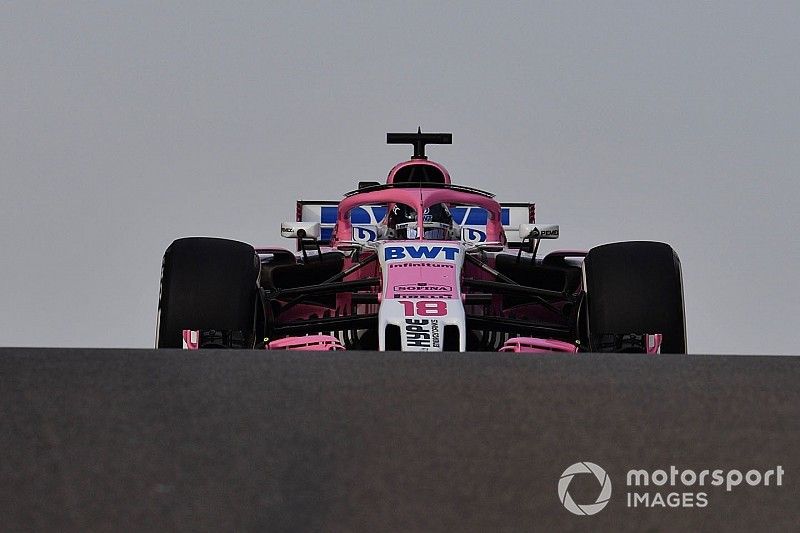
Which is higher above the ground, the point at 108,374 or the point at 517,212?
the point at 517,212

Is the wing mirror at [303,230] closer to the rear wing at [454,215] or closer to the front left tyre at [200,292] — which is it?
the front left tyre at [200,292]

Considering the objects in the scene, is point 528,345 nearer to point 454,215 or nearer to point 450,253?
point 450,253

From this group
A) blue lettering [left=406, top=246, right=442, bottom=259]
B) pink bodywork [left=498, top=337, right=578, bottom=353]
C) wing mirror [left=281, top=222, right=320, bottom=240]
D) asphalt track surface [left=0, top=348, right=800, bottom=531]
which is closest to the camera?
asphalt track surface [left=0, top=348, right=800, bottom=531]

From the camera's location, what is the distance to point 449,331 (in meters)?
2.44

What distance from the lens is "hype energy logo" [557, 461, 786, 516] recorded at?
56 cm

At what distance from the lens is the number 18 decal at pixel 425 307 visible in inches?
94.5

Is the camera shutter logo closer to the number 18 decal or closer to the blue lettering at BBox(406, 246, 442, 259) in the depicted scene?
the number 18 decal

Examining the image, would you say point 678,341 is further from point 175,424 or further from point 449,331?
point 175,424

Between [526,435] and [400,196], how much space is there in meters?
2.47

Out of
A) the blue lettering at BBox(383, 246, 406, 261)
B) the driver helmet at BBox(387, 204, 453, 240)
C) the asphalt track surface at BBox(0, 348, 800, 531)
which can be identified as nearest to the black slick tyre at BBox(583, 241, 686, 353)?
the blue lettering at BBox(383, 246, 406, 261)

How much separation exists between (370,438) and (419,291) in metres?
1.95

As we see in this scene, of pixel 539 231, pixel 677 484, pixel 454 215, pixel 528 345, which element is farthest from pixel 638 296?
pixel 454 215

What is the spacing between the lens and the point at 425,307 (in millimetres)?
2418

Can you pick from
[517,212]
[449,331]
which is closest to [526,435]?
[449,331]
